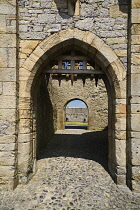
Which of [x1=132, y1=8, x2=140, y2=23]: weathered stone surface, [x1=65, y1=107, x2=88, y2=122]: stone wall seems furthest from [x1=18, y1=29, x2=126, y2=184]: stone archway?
[x1=65, y1=107, x2=88, y2=122]: stone wall

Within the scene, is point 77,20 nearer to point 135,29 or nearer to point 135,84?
point 135,29

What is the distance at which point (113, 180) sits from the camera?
2.91 m

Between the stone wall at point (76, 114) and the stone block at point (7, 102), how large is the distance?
1495 cm

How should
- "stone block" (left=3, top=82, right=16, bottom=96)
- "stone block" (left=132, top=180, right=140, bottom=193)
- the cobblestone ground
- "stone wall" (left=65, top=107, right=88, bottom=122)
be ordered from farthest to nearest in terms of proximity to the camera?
"stone wall" (left=65, top=107, right=88, bottom=122), "stone block" (left=3, top=82, right=16, bottom=96), "stone block" (left=132, top=180, right=140, bottom=193), the cobblestone ground

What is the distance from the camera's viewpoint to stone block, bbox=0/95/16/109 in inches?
105

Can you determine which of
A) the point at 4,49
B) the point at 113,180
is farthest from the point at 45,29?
the point at 113,180

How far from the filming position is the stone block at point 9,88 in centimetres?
267

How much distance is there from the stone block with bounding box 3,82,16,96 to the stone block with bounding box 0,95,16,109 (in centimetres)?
8

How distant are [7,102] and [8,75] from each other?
1.81 feet

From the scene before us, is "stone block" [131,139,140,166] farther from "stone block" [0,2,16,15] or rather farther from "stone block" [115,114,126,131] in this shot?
"stone block" [0,2,16,15]

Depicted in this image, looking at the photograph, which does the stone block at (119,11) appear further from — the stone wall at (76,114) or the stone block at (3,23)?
the stone wall at (76,114)

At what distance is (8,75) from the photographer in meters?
2.68

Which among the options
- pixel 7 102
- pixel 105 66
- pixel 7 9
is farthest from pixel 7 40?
pixel 105 66

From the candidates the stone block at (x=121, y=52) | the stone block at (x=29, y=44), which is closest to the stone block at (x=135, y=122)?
the stone block at (x=121, y=52)
